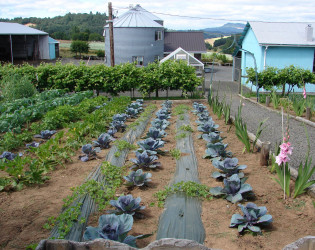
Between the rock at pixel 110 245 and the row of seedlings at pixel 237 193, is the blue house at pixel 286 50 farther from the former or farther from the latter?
the rock at pixel 110 245

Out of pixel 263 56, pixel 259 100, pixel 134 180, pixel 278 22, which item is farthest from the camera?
pixel 278 22

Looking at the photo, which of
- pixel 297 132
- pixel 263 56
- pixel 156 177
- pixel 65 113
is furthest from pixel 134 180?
pixel 263 56

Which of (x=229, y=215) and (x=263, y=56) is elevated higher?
(x=263, y=56)

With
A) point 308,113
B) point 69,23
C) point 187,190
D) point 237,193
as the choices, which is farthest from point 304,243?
point 69,23

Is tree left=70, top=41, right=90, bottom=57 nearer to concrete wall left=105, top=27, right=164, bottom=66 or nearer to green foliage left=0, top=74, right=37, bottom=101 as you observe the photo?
concrete wall left=105, top=27, right=164, bottom=66

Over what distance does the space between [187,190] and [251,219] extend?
1.13m

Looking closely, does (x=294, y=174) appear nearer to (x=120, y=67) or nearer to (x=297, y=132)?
(x=297, y=132)

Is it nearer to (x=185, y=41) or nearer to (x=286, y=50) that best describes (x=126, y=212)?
(x=286, y=50)

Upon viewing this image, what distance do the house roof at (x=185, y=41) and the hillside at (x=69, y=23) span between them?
123 feet

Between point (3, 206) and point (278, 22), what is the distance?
884 inches

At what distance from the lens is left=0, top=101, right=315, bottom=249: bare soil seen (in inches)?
138

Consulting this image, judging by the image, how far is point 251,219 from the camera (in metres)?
3.64

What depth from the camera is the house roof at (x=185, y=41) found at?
39.4 m

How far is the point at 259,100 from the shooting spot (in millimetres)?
15461
